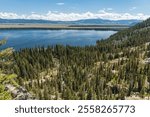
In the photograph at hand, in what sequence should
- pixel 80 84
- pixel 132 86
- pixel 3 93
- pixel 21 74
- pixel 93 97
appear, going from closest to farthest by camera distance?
pixel 3 93 → pixel 93 97 → pixel 132 86 → pixel 80 84 → pixel 21 74

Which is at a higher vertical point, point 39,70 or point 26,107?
point 26,107

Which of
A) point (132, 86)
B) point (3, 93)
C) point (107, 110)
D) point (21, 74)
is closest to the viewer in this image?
point (107, 110)

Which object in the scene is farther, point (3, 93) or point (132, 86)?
point (132, 86)

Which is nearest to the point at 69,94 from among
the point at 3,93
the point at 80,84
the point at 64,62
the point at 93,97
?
the point at 93,97

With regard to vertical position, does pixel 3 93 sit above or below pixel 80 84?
above

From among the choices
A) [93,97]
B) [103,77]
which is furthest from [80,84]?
[93,97]

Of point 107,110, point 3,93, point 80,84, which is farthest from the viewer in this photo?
point 80,84

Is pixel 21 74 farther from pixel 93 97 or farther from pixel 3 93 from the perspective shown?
pixel 3 93

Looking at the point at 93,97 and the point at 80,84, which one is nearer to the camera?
the point at 93,97

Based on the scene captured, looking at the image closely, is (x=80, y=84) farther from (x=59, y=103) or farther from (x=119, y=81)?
(x=59, y=103)
